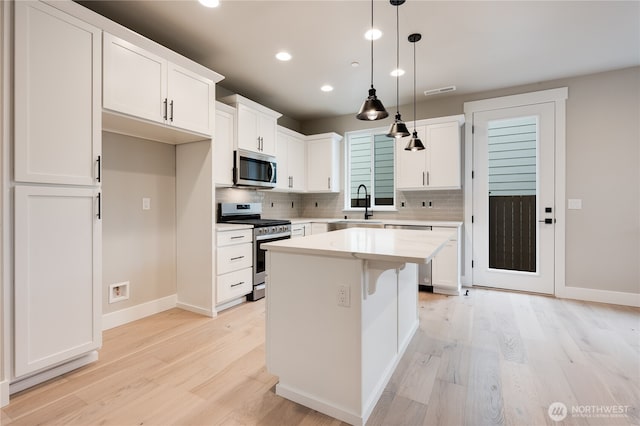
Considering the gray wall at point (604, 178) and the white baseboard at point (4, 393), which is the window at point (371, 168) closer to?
the gray wall at point (604, 178)

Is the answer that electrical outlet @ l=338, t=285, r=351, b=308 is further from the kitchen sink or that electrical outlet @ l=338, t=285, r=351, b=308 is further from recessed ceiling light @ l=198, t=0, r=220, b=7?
the kitchen sink

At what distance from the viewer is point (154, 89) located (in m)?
2.61

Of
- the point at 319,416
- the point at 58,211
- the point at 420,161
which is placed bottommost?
the point at 319,416

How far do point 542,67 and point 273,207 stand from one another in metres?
3.93

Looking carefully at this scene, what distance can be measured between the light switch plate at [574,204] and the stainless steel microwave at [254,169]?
3.77 metres

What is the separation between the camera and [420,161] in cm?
442

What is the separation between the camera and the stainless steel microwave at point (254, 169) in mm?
3703

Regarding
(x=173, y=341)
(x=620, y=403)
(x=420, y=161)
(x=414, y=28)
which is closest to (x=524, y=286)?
(x=420, y=161)

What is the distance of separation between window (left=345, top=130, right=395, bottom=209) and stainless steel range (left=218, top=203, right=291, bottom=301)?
1656 millimetres

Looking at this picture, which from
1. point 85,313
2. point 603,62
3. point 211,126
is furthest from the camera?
point 603,62

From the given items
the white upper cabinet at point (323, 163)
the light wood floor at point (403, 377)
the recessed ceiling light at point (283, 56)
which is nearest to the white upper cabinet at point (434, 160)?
the white upper cabinet at point (323, 163)

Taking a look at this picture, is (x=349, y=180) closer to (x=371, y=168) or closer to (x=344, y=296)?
(x=371, y=168)

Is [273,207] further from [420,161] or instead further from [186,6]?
[186,6]

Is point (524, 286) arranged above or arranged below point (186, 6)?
below
